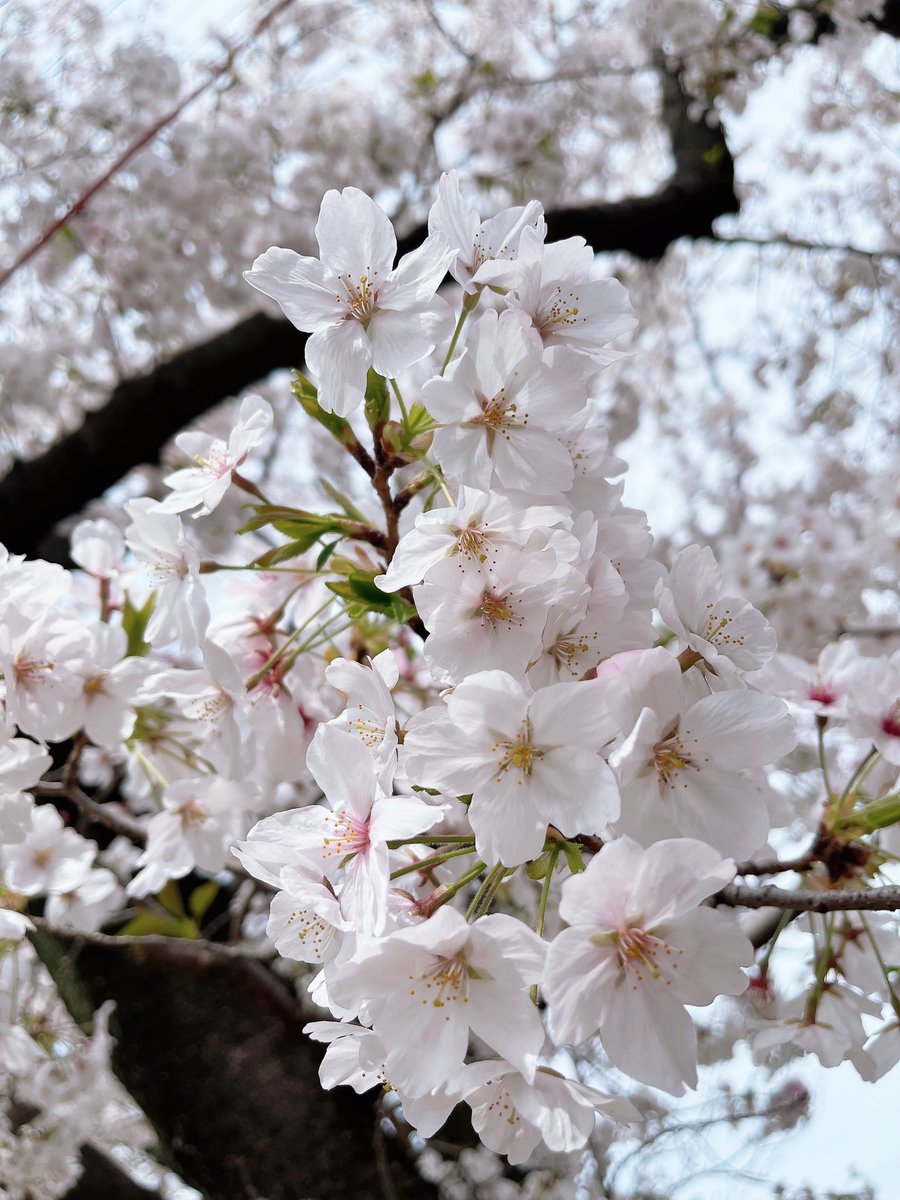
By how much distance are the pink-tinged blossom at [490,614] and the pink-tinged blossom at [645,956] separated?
Result: 0.20 meters

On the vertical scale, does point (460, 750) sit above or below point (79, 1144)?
above

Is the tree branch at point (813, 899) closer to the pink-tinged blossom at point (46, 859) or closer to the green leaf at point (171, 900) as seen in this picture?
the pink-tinged blossom at point (46, 859)

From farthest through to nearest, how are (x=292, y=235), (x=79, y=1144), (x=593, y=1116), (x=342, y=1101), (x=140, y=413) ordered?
(x=292, y=235)
(x=140, y=413)
(x=79, y=1144)
(x=342, y=1101)
(x=593, y=1116)

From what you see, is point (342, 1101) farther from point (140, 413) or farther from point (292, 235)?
point (292, 235)

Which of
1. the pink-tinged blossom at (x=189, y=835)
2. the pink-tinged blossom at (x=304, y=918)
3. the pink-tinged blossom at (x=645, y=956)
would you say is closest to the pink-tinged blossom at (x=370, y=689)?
the pink-tinged blossom at (x=304, y=918)

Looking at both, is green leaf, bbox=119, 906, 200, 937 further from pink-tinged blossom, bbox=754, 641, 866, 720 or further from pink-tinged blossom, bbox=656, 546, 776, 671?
pink-tinged blossom, bbox=656, 546, 776, 671

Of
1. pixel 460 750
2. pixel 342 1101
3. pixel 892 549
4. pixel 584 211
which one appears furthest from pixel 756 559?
pixel 460 750

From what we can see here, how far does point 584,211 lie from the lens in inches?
126

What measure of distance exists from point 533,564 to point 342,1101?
69.0 inches

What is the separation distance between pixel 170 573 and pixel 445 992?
0.65 m

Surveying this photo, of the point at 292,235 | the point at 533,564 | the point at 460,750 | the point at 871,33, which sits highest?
the point at 871,33

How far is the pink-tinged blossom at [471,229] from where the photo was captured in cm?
90

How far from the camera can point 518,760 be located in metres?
0.74

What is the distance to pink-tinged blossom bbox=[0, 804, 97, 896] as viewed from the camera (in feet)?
5.23
